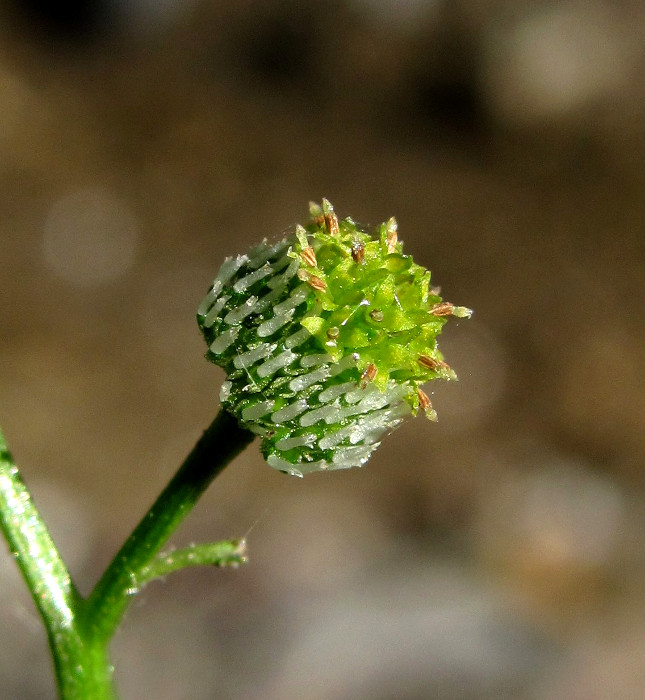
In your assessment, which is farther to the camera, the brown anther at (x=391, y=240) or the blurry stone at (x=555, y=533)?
the blurry stone at (x=555, y=533)

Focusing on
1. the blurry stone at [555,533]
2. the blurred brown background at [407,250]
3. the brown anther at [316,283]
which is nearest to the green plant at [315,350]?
the brown anther at [316,283]

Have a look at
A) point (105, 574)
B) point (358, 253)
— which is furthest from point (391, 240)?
point (105, 574)

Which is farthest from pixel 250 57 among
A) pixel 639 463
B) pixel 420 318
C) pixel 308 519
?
pixel 420 318

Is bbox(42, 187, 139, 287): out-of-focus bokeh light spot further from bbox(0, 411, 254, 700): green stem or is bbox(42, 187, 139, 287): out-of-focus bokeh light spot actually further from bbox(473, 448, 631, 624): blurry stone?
bbox(0, 411, 254, 700): green stem

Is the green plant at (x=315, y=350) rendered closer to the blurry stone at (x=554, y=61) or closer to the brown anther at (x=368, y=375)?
the brown anther at (x=368, y=375)

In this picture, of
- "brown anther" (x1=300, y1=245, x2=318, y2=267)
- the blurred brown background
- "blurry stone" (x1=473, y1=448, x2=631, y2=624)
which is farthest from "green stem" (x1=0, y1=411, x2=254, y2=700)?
"blurry stone" (x1=473, y1=448, x2=631, y2=624)

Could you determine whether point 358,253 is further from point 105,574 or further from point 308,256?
point 105,574

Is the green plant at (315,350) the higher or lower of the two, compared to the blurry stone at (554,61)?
lower
